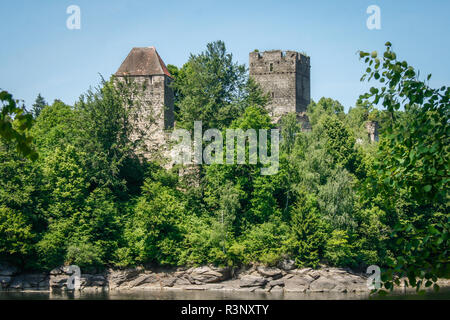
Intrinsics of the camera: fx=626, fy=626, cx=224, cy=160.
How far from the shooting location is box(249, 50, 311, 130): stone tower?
64.8 metres

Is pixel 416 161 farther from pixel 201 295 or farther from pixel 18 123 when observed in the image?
pixel 201 295

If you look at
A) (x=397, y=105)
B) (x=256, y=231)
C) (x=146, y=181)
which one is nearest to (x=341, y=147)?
(x=256, y=231)

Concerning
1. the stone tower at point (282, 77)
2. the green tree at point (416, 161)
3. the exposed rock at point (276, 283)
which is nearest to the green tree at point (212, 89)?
the exposed rock at point (276, 283)

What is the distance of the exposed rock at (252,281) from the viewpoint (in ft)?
117

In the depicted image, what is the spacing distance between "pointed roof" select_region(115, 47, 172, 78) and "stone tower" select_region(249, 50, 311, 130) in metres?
16.6

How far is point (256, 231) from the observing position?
37.8 metres

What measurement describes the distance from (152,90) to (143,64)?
9.21 ft

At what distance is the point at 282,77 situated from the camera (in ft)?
214

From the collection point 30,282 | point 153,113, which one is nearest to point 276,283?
point 30,282

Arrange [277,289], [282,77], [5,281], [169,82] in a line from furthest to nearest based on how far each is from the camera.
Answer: [282,77]
[169,82]
[277,289]
[5,281]

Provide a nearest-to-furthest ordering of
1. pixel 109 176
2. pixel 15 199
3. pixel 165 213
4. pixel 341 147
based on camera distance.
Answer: pixel 15 199 < pixel 165 213 < pixel 109 176 < pixel 341 147

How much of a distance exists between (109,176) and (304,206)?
41.4 ft

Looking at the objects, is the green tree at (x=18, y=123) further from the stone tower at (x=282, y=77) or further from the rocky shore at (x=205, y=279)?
the stone tower at (x=282, y=77)

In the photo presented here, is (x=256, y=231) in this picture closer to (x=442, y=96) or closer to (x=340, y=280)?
(x=340, y=280)
